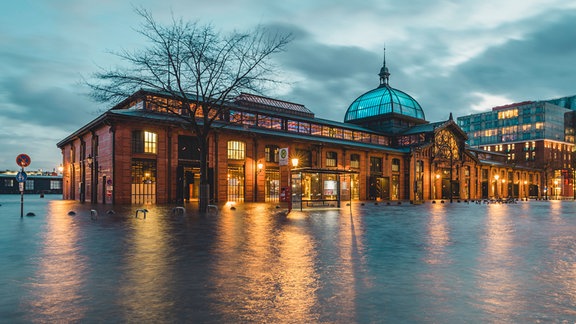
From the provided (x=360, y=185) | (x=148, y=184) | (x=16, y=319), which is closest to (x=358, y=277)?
(x=16, y=319)

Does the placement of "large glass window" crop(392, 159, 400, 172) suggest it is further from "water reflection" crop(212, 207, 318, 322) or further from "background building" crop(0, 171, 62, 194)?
"background building" crop(0, 171, 62, 194)

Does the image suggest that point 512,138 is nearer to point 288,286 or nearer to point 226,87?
point 226,87

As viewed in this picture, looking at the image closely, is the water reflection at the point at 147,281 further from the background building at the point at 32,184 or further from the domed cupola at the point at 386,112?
the background building at the point at 32,184

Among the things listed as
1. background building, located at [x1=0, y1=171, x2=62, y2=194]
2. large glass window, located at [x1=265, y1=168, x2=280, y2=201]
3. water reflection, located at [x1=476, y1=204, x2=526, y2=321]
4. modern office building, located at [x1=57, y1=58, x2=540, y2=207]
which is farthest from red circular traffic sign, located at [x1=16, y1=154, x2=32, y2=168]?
background building, located at [x1=0, y1=171, x2=62, y2=194]

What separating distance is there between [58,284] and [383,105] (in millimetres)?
63505

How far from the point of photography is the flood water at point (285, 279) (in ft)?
17.5

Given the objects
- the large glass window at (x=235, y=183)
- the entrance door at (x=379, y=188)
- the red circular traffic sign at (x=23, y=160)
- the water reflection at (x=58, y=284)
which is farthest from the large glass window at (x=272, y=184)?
the water reflection at (x=58, y=284)

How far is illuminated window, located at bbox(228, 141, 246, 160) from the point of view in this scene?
40.8 meters

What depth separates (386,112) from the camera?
65125mm

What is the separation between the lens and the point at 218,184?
39062mm

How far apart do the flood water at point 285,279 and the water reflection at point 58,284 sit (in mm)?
19

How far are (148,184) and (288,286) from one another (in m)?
31.6

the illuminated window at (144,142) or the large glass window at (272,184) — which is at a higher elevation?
the illuminated window at (144,142)

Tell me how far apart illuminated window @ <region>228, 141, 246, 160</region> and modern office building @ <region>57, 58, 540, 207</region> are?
0.10 m
